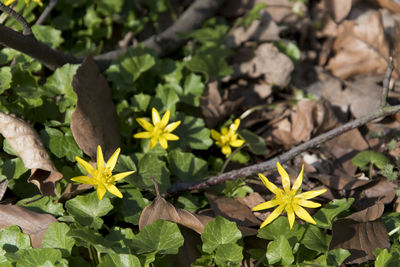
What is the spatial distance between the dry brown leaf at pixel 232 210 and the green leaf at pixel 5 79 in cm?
134

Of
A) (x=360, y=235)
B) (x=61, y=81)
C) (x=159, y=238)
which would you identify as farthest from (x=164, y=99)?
(x=360, y=235)

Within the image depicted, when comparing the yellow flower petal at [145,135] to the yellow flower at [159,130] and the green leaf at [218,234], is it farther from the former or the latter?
the green leaf at [218,234]

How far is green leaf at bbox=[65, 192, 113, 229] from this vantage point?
2.13m

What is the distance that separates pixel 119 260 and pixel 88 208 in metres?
0.37

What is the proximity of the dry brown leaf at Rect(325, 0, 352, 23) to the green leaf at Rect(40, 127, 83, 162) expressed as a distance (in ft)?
9.20

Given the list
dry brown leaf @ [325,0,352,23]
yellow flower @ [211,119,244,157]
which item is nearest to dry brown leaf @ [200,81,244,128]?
yellow flower @ [211,119,244,157]

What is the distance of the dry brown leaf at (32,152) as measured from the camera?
2281 mm

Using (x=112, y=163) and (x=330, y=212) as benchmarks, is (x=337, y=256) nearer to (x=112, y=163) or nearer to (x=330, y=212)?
(x=330, y=212)

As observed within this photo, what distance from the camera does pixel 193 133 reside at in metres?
2.79

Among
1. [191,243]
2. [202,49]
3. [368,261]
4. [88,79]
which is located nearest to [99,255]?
[191,243]

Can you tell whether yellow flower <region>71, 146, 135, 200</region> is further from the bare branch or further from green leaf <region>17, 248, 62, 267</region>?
the bare branch

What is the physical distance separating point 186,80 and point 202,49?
0.41 metres

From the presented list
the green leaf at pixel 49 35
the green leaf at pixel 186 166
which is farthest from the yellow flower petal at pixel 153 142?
the green leaf at pixel 49 35

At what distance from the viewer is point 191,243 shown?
2.19 meters
